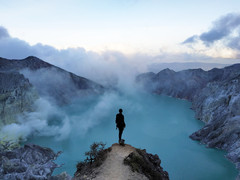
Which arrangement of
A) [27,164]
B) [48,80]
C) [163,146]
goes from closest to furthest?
[27,164]
[163,146]
[48,80]

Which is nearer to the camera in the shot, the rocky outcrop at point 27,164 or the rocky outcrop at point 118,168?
the rocky outcrop at point 118,168

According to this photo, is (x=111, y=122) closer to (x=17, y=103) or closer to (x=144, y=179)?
(x=17, y=103)

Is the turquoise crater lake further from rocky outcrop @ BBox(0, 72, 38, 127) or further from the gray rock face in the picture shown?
rocky outcrop @ BBox(0, 72, 38, 127)

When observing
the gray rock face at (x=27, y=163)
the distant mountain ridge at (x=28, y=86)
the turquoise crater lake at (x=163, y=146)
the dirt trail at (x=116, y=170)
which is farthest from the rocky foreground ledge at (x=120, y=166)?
the distant mountain ridge at (x=28, y=86)

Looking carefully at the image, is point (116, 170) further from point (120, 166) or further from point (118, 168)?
point (120, 166)

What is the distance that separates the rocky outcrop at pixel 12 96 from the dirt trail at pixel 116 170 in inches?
2797

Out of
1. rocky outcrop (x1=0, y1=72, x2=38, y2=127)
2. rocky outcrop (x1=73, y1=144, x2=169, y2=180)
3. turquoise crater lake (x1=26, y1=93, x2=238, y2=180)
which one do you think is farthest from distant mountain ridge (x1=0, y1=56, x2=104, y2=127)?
rocky outcrop (x1=73, y1=144, x2=169, y2=180)

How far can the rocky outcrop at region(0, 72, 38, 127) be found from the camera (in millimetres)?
71625

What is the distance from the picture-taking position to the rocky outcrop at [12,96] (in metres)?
71.6

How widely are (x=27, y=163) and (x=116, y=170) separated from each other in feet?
136

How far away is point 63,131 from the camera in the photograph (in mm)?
87375

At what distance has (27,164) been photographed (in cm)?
4356

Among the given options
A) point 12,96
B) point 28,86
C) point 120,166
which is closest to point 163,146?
point 120,166

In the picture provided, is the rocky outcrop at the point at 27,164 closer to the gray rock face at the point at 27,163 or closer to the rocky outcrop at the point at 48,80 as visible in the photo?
the gray rock face at the point at 27,163
